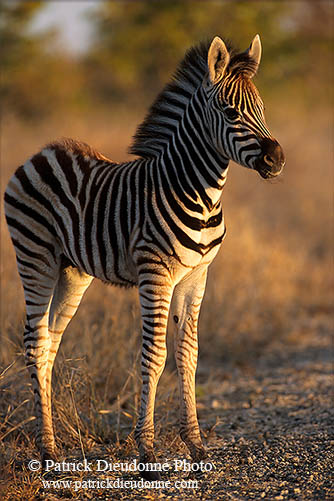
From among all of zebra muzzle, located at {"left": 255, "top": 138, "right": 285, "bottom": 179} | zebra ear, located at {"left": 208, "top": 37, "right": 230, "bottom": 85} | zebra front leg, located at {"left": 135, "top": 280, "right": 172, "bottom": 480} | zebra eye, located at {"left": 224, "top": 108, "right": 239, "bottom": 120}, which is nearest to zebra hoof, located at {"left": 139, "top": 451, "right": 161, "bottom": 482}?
zebra front leg, located at {"left": 135, "top": 280, "right": 172, "bottom": 480}

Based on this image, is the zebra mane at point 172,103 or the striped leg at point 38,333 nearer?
the zebra mane at point 172,103

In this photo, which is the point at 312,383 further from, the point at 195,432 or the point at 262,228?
the point at 262,228

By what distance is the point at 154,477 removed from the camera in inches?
164

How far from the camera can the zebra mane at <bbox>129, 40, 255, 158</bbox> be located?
440 cm

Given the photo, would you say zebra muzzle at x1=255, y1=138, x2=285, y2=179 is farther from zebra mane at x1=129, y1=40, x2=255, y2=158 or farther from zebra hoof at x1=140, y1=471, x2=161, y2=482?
zebra hoof at x1=140, y1=471, x2=161, y2=482

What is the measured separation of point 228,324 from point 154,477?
3.74 m

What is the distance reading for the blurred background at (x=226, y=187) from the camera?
19.0ft

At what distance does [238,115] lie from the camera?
396 centimetres

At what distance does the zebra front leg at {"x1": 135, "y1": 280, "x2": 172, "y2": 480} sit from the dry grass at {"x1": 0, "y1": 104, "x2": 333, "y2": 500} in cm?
42

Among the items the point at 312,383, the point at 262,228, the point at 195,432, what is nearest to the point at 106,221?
the point at 195,432

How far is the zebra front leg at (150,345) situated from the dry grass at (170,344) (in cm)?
42

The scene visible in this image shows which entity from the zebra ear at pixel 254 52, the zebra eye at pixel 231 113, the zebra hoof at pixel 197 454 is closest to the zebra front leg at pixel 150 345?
the zebra hoof at pixel 197 454

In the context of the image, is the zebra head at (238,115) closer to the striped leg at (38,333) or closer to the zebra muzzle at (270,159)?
the zebra muzzle at (270,159)

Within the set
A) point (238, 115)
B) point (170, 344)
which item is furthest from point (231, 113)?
point (170, 344)
